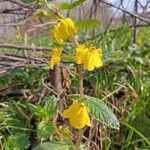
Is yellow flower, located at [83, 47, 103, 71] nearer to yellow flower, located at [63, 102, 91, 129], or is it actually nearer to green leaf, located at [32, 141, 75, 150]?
yellow flower, located at [63, 102, 91, 129]

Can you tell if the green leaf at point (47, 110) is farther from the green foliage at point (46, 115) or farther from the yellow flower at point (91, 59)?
the yellow flower at point (91, 59)

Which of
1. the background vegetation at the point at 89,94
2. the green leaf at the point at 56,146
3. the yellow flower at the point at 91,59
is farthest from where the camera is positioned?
the background vegetation at the point at 89,94

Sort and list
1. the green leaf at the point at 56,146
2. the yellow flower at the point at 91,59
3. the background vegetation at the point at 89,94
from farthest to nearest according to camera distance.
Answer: the background vegetation at the point at 89,94 < the green leaf at the point at 56,146 < the yellow flower at the point at 91,59

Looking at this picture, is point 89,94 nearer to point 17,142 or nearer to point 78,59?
point 17,142

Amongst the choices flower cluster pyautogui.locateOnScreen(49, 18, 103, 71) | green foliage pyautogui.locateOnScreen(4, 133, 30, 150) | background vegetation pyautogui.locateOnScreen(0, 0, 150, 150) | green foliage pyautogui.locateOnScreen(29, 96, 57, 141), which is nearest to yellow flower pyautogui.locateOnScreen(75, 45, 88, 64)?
flower cluster pyautogui.locateOnScreen(49, 18, 103, 71)

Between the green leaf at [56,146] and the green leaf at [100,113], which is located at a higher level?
the green leaf at [100,113]

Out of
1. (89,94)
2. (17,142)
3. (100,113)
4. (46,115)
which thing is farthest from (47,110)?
(89,94)

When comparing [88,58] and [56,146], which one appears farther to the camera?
[56,146]

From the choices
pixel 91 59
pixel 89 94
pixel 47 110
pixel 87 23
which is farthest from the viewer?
pixel 89 94

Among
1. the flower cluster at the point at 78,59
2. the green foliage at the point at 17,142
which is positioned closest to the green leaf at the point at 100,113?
the flower cluster at the point at 78,59

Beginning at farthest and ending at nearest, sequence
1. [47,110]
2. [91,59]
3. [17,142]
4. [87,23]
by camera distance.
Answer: [17,142] → [47,110] → [87,23] → [91,59]
